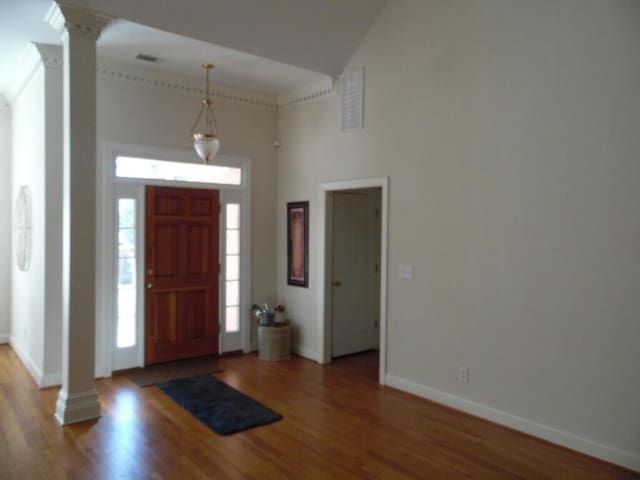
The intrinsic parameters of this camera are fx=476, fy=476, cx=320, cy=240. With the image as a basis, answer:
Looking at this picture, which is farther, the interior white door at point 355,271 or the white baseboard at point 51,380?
the interior white door at point 355,271

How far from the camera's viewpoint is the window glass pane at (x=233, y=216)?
19.5ft

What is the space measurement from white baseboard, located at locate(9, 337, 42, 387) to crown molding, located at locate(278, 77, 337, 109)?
4.14 m

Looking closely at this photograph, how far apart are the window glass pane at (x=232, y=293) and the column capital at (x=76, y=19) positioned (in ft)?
10.3

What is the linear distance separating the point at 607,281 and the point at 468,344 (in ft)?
4.14

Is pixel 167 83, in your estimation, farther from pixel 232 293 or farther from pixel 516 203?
pixel 516 203

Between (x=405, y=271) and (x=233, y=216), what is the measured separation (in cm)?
241

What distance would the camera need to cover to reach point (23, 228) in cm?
549

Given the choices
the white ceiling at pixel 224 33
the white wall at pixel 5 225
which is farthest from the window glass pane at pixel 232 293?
the white wall at pixel 5 225

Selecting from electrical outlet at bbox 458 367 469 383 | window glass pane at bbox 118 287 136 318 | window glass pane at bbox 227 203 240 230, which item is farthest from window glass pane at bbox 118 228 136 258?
electrical outlet at bbox 458 367 469 383

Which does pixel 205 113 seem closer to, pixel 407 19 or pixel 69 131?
pixel 69 131

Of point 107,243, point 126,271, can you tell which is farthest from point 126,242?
point 126,271

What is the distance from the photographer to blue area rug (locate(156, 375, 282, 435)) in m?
3.87

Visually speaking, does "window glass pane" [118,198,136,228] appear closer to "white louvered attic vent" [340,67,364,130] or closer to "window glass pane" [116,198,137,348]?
"window glass pane" [116,198,137,348]

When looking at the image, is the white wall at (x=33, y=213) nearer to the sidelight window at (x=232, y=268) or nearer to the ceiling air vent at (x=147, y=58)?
the ceiling air vent at (x=147, y=58)
